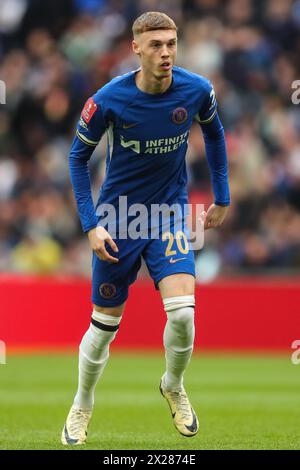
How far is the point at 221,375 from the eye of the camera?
40.2 feet

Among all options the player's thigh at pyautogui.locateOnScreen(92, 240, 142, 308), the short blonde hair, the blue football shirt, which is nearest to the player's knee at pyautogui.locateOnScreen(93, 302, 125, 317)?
the player's thigh at pyautogui.locateOnScreen(92, 240, 142, 308)

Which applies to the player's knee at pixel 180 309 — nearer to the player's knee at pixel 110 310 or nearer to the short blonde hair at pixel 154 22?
the player's knee at pixel 110 310

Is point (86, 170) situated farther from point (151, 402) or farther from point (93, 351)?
point (151, 402)

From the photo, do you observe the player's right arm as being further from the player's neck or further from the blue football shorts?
the player's neck

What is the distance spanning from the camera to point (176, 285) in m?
6.93

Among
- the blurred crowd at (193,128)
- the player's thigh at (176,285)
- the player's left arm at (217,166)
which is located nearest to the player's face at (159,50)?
the player's left arm at (217,166)

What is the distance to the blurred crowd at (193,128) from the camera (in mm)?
14781

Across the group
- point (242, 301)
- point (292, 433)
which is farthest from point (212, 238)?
point (292, 433)

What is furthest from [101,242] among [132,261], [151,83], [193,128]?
[193,128]

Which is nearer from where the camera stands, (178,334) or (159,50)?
(159,50)

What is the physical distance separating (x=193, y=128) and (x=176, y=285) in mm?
8809

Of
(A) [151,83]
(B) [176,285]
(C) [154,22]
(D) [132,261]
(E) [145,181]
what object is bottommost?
(B) [176,285]

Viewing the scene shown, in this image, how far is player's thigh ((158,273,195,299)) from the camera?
6.90 metres

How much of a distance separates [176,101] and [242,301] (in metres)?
7.49
